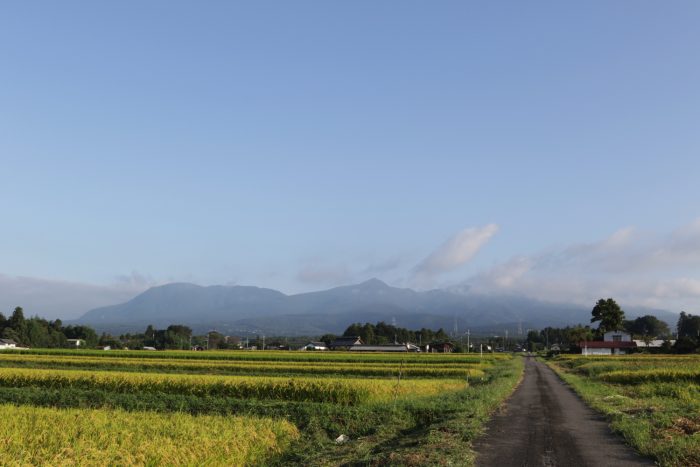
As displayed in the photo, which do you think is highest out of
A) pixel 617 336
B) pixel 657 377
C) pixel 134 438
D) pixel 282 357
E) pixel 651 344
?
pixel 134 438

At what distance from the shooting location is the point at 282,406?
780 inches

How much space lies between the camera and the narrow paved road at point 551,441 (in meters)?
11.8

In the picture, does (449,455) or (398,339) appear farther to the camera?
(398,339)

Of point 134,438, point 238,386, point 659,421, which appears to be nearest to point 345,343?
point 238,386

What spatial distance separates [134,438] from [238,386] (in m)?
13.2

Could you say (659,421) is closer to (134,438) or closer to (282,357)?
(134,438)

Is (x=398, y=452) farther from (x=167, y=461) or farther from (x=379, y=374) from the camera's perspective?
(x=379, y=374)

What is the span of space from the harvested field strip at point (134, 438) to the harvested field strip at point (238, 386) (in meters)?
7.66

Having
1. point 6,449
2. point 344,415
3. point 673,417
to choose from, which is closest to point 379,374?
point 344,415

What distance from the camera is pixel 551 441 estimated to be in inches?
553

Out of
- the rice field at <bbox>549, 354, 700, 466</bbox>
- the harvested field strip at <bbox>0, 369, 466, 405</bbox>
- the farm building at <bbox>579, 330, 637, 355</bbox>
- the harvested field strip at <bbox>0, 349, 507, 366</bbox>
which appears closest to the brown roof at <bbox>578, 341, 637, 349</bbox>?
the farm building at <bbox>579, 330, 637, 355</bbox>

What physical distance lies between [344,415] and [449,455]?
6.87 meters

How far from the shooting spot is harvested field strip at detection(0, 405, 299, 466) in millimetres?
10094

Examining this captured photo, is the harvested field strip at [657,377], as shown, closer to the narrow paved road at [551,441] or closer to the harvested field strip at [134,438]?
the narrow paved road at [551,441]
